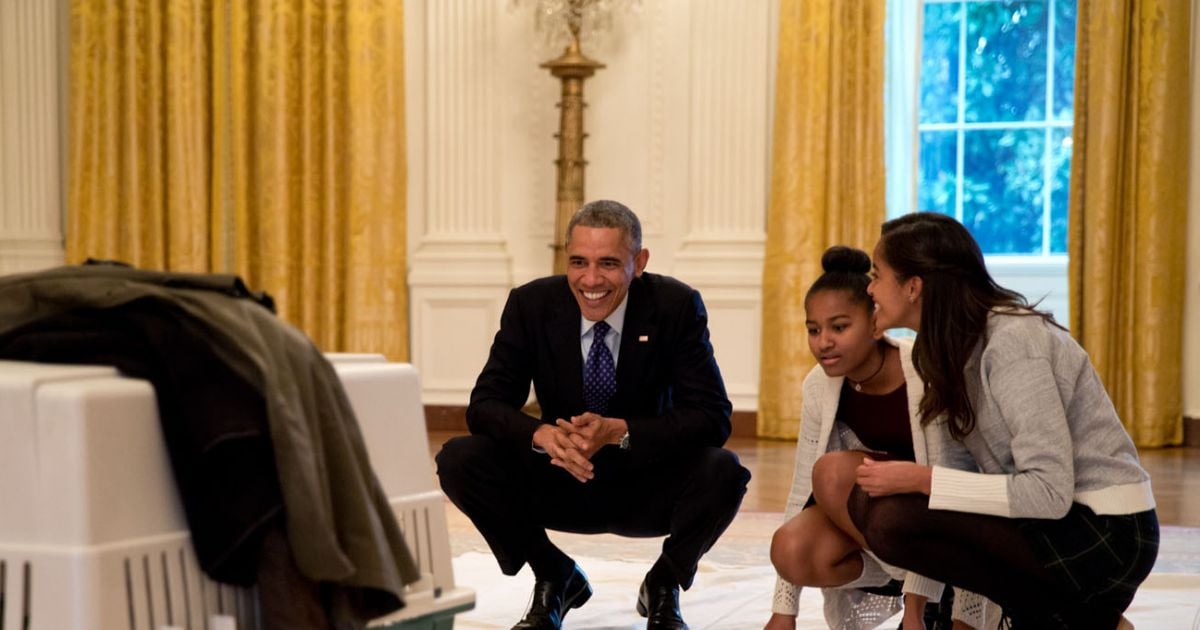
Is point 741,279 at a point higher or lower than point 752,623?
higher

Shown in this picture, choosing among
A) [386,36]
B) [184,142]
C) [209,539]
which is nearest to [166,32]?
[184,142]

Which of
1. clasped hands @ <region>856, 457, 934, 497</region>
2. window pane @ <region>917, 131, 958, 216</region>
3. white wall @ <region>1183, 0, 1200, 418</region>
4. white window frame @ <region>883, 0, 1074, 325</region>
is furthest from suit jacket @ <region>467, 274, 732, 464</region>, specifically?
window pane @ <region>917, 131, 958, 216</region>

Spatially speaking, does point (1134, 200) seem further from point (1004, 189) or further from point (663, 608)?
point (663, 608)

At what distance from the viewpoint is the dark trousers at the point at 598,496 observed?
9.84 feet

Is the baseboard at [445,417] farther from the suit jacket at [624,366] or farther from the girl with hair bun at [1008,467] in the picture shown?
the girl with hair bun at [1008,467]

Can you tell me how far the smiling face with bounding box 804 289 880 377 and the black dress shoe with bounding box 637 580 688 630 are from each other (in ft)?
2.07

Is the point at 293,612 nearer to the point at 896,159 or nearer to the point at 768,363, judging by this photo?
the point at 768,363

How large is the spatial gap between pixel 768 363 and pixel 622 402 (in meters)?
3.20

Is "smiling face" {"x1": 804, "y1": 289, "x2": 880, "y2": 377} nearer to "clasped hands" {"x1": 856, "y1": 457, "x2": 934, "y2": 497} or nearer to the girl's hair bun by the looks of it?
the girl's hair bun

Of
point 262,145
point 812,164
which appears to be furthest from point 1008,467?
point 262,145

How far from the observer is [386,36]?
6.55 metres

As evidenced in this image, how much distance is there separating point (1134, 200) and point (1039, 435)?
3969 mm

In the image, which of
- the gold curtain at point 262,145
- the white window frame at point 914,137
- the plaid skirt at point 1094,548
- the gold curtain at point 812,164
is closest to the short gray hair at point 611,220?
the plaid skirt at point 1094,548

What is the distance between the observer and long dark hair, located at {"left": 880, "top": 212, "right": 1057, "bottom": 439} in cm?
248
